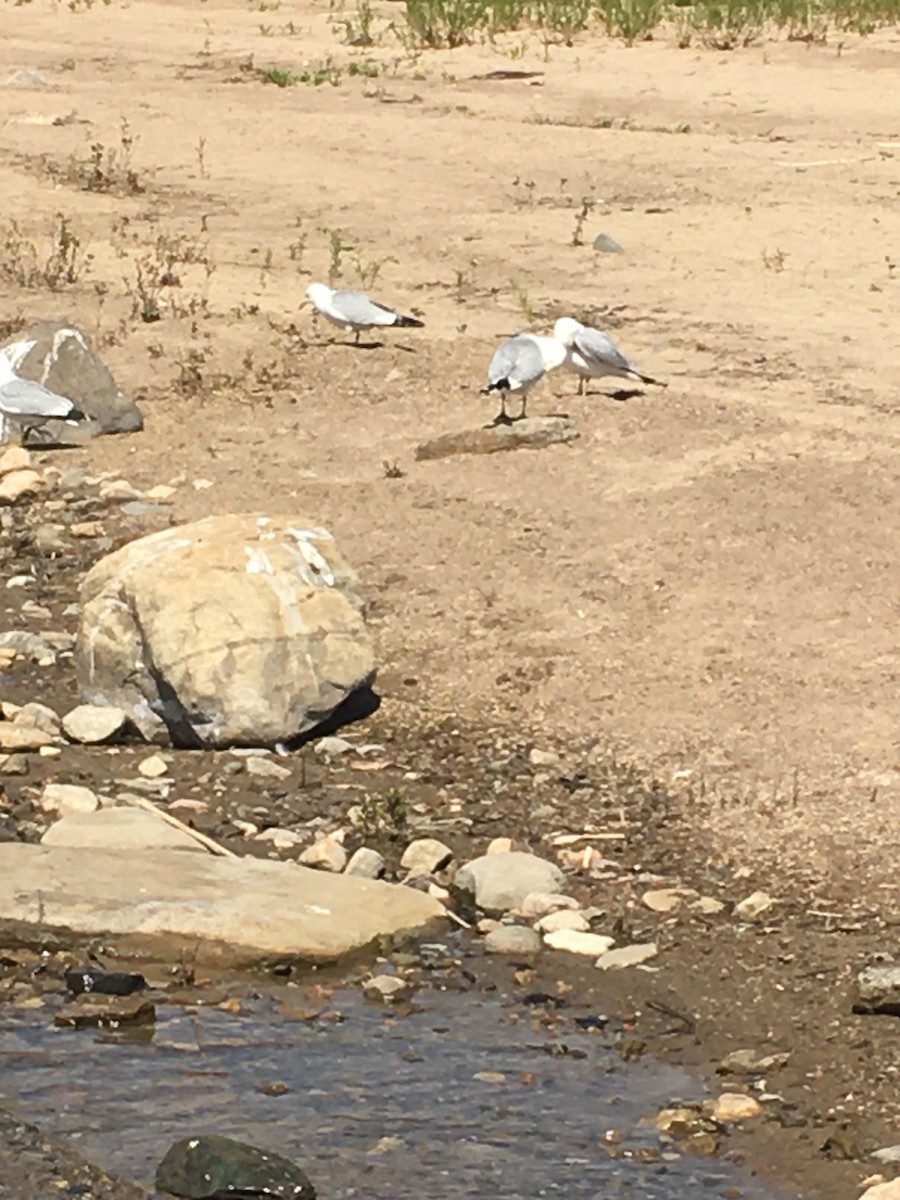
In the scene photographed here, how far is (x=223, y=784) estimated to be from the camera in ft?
21.4

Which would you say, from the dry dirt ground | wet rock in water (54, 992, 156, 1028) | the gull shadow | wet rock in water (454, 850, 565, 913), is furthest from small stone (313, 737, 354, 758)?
wet rock in water (54, 992, 156, 1028)

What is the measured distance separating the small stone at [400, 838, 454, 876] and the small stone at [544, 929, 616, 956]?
Answer: 46 cm

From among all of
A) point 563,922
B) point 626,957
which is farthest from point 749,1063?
point 563,922

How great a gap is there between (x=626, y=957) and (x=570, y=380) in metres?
4.95

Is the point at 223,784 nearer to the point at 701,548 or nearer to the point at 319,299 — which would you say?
the point at 701,548

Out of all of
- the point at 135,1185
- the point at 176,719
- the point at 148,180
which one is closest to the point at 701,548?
the point at 176,719

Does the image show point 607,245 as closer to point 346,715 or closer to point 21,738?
point 346,715

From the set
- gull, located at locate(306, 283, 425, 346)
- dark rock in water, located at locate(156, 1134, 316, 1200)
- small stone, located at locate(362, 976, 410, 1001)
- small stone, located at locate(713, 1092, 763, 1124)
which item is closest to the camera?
dark rock in water, located at locate(156, 1134, 316, 1200)

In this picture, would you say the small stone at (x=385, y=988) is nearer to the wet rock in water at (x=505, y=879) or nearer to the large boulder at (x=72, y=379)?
the wet rock in water at (x=505, y=879)

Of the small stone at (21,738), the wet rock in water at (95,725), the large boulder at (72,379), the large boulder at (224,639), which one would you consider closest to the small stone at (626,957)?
the large boulder at (224,639)

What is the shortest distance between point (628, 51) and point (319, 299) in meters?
8.73

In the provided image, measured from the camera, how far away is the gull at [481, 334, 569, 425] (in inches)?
352

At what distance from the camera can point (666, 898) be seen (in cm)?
570

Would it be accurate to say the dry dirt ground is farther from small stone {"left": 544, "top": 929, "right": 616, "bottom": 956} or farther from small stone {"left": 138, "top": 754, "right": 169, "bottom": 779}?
small stone {"left": 138, "top": 754, "right": 169, "bottom": 779}
